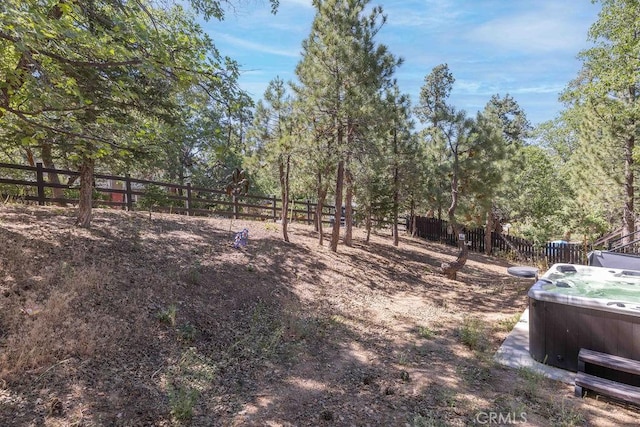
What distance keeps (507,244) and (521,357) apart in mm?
13670

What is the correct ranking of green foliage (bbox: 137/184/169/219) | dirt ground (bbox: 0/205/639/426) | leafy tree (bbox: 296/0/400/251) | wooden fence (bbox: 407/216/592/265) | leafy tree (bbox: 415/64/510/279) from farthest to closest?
wooden fence (bbox: 407/216/592/265) < green foliage (bbox: 137/184/169/219) < leafy tree (bbox: 415/64/510/279) < leafy tree (bbox: 296/0/400/251) < dirt ground (bbox: 0/205/639/426)

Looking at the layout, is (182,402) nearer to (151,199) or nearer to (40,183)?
(40,183)

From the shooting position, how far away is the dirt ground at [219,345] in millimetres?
3084

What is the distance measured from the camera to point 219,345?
4441 mm

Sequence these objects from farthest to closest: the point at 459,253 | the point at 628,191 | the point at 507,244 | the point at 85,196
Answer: the point at 507,244 → the point at 628,191 → the point at 459,253 → the point at 85,196

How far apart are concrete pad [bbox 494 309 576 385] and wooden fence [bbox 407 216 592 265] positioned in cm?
782

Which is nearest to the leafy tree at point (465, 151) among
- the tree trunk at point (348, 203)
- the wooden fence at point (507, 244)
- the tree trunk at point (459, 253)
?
the tree trunk at point (459, 253)

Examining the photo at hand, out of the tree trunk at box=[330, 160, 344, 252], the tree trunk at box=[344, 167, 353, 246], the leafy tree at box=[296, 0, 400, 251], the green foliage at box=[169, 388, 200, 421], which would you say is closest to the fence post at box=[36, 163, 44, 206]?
the leafy tree at box=[296, 0, 400, 251]

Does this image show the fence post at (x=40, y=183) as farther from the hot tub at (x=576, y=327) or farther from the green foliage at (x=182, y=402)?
the hot tub at (x=576, y=327)

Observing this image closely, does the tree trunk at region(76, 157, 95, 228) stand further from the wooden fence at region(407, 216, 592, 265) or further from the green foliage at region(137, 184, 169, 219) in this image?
the wooden fence at region(407, 216, 592, 265)

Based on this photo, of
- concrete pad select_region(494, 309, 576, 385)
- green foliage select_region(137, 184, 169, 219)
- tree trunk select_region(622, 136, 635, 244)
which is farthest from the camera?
tree trunk select_region(622, 136, 635, 244)

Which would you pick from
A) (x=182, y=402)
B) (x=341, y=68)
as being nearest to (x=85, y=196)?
(x=182, y=402)

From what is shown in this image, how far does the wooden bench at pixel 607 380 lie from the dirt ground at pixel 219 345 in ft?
0.47

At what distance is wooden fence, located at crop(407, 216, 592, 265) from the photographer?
13633mm
